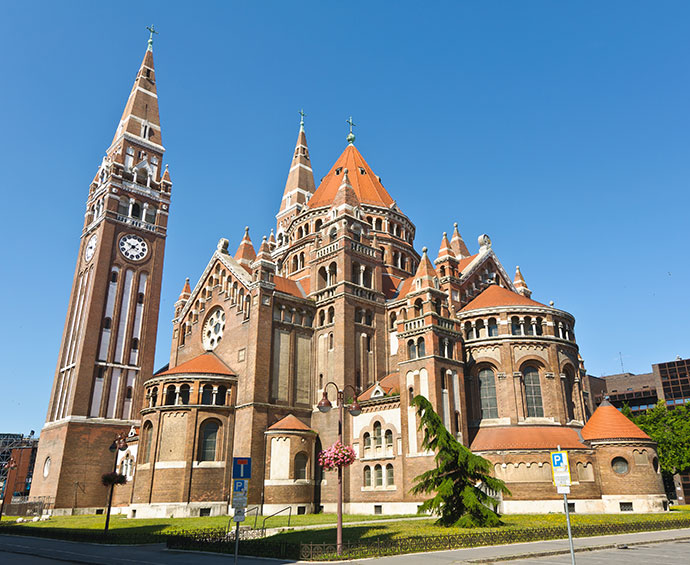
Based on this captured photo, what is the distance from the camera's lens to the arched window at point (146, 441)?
44.1 metres

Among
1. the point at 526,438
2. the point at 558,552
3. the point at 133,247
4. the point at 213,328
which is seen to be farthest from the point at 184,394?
the point at 558,552

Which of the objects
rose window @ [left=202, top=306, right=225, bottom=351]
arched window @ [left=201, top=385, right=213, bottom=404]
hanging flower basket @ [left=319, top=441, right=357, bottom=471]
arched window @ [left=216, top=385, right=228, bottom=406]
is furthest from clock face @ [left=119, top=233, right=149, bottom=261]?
hanging flower basket @ [left=319, top=441, right=357, bottom=471]

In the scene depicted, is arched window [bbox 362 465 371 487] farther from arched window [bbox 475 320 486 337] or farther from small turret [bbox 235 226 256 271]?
small turret [bbox 235 226 256 271]

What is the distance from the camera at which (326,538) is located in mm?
24359

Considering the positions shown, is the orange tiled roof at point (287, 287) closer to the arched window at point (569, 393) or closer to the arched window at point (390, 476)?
the arched window at point (390, 476)

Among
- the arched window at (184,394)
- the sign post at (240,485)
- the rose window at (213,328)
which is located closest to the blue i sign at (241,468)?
the sign post at (240,485)

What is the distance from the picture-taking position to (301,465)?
142 feet

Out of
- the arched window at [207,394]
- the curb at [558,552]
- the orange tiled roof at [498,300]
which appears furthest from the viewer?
the orange tiled roof at [498,300]

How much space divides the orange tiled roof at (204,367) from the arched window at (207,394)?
1.18 metres

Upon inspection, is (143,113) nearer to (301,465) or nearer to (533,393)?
(301,465)

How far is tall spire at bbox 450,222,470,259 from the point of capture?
59.4 meters

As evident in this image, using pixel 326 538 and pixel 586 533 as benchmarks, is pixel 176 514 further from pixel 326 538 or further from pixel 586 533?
pixel 586 533

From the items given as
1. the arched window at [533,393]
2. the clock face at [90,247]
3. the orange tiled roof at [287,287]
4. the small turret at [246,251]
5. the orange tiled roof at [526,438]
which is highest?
the clock face at [90,247]

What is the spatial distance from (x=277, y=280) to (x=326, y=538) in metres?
29.6
